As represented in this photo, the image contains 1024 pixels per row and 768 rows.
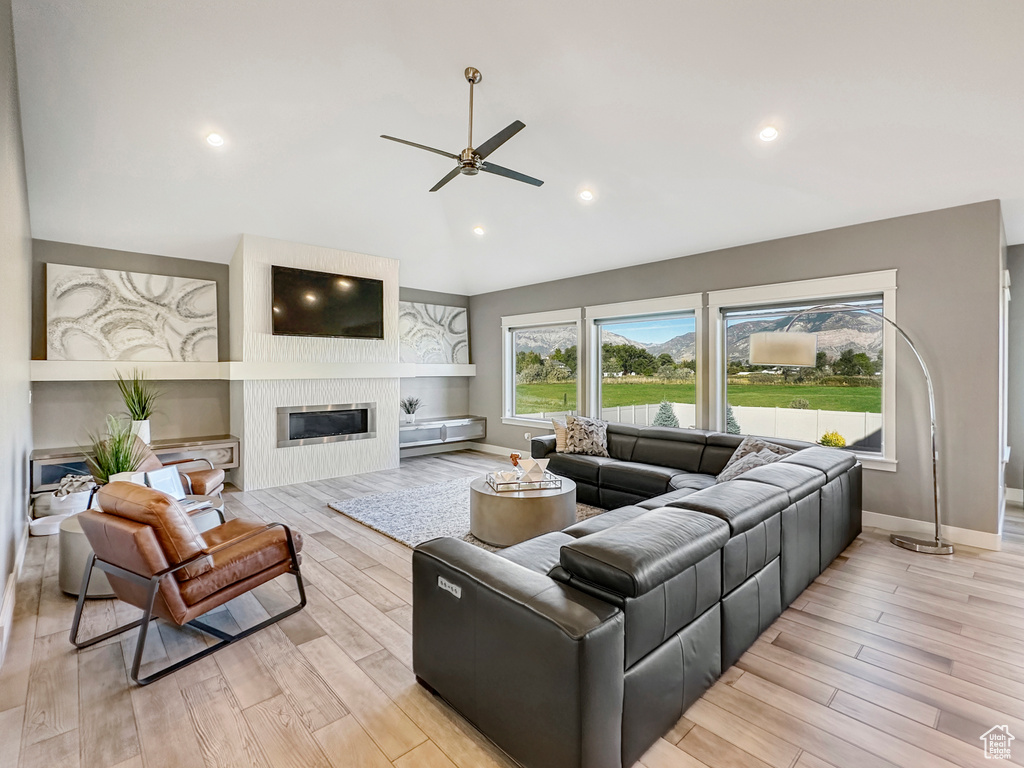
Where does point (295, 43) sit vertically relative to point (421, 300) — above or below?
above

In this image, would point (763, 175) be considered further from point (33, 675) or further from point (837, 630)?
point (33, 675)

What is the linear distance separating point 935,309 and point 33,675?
619 cm

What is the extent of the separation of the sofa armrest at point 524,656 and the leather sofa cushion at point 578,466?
9.84 feet

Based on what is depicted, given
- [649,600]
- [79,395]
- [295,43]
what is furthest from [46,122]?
[649,600]

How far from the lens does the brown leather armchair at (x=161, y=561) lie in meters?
2.14

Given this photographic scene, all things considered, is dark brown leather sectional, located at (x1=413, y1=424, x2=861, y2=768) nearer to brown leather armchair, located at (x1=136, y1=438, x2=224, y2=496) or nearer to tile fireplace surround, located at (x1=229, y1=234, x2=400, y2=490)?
brown leather armchair, located at (x1=136, y1=438, x2=224, y2=496)

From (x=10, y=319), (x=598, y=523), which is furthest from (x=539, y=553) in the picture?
(x=10, y=319)

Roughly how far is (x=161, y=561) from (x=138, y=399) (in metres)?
3.79

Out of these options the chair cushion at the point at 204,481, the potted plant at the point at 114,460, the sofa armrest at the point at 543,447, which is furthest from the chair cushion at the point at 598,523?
the potted plant at the point at 114,460

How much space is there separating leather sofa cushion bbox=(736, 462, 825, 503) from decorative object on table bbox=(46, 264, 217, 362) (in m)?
5.90

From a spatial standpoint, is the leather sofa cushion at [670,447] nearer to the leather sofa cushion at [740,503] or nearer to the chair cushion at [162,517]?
the leather sofa cushion at [740,503]

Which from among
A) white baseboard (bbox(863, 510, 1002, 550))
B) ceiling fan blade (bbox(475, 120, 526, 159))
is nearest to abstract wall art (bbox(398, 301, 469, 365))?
ceiling fan blade (bbox(475, 120, 526, 159))

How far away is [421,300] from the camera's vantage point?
766cm

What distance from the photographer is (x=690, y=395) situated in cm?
562
